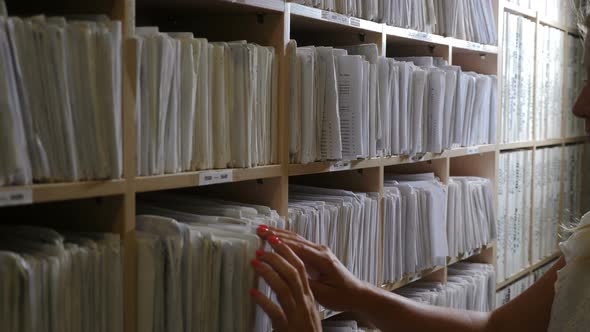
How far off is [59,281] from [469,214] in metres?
1.96

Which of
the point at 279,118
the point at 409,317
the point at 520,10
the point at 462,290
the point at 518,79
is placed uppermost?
the point at 520,10

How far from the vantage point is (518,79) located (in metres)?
3.40

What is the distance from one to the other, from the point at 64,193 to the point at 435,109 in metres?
1.51

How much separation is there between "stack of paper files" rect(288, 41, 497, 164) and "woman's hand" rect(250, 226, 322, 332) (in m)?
0.41

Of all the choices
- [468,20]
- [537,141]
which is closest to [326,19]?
[468,20]

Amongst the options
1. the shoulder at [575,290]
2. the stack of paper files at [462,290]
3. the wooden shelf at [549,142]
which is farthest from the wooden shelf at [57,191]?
the wooden shelf at [549,142]

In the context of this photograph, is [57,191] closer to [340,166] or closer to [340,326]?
[340,166]

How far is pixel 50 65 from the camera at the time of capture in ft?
4.01

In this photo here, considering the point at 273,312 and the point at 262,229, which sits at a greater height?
the point at 262,229

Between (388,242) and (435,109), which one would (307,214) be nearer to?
Result: (388,242)

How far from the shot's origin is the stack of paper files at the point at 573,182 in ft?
14.1

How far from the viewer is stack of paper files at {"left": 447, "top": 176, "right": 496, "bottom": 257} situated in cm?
275

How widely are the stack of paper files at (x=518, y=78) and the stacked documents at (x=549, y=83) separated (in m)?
0.15

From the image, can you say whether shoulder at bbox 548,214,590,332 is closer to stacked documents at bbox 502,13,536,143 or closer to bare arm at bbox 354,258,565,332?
bare arm at bbox 354,258,565,332
